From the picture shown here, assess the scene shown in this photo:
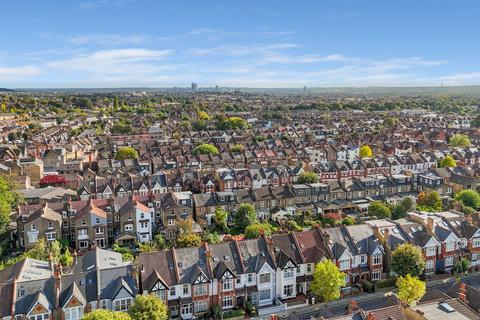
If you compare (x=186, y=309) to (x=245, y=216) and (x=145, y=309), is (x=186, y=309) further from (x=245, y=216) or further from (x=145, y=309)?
(x=245, y=216)

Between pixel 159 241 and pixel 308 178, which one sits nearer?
pixel 159 241

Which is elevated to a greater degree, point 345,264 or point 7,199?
point 7,199

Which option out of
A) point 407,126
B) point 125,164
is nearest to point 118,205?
point 125,164

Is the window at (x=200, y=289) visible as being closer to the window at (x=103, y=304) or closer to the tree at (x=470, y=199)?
the window at (x=103, y=304)

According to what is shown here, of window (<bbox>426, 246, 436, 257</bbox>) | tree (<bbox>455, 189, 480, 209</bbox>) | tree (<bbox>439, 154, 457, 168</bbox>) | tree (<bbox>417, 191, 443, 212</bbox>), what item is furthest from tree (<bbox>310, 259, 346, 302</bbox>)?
tree (<bbox>439, 154, 457, 168</bbox>)

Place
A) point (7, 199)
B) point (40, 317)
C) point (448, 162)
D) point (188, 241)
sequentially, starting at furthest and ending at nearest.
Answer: point (448, 162), point (7, 199), point (188, 241), point (40, 317)

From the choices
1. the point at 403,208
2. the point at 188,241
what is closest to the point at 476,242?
the point at 403,208

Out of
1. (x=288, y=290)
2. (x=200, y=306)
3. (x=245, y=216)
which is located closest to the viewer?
(x=200, y=306)

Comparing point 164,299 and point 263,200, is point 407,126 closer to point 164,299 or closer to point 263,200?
point 263,200

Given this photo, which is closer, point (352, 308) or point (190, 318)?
point (352, 308)
